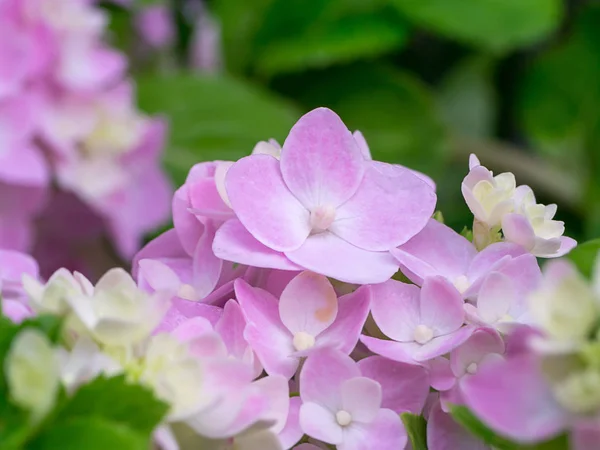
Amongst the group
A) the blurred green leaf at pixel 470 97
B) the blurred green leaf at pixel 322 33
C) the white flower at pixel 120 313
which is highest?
the white flower at pixel 120 313

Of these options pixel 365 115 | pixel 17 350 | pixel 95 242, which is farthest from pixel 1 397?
pixel 365 115

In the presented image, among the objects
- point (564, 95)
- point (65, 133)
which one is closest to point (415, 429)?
point (65, 133)

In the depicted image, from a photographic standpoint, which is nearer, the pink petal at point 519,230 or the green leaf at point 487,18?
the pink petal at point 519,230

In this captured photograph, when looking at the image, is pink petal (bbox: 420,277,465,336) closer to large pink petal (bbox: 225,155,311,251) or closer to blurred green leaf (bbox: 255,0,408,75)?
large pink petal (bbox: 225,155,311,251)

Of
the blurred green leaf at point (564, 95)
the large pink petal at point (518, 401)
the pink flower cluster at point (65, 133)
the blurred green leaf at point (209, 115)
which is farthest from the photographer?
the blurred green leaf at point (564, 95)


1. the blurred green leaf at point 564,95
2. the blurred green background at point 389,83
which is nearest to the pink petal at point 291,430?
the blurred green background at point 389,83

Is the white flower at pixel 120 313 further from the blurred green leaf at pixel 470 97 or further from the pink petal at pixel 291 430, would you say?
the blurred green leaf at pixel 470 97

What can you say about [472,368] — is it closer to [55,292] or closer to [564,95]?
[55,292]
